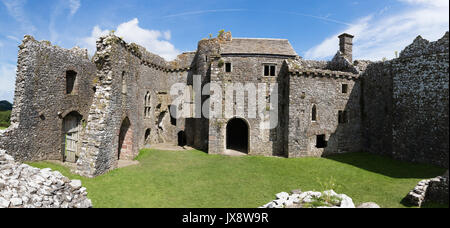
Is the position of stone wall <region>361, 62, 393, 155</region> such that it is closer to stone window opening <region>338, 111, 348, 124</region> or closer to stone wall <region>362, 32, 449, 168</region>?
stone window opening <region>338, 111, 348, 124</region>

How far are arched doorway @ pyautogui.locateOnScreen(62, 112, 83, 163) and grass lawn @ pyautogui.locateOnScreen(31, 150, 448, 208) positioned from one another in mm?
3040

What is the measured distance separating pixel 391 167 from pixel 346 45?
13.5m

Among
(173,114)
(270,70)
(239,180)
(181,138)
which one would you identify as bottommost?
(239,180)

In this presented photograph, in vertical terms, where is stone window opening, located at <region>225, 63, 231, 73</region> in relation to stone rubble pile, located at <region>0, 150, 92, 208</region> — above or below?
above

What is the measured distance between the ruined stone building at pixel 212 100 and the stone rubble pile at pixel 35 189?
3820mm

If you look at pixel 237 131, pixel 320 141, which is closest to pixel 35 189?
pixel 320 141

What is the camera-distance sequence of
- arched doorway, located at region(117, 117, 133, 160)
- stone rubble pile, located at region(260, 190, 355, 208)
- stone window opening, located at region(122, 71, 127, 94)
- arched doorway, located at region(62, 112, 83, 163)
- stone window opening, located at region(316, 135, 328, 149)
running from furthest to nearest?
stone window opening, located at region(316, 135, 328, 149) < arched doorway, located at region(117, 117, 133, 160) < arched doorway, located at region(62, 112, 83, 163) < stone window opening, located at region(122, 71, 127, 94) < stone rubble pile, located at region(260, 190, 355, 208)

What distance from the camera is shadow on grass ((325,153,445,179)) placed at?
856 cm

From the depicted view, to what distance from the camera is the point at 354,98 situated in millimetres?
19859

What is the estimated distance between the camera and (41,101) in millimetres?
14523

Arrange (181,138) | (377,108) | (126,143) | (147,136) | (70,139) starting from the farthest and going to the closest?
(181,138)
(147,136)
(377,108)
(126,143)
(70,139)

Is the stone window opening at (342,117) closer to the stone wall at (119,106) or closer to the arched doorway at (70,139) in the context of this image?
the stone wall at (119,106)

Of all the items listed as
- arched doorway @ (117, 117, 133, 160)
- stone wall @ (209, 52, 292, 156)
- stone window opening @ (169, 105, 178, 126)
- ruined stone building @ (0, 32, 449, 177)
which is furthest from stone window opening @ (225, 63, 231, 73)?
arched doorway @ (117, 117, 133, 160)

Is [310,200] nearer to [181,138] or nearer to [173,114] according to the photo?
[173,114]
